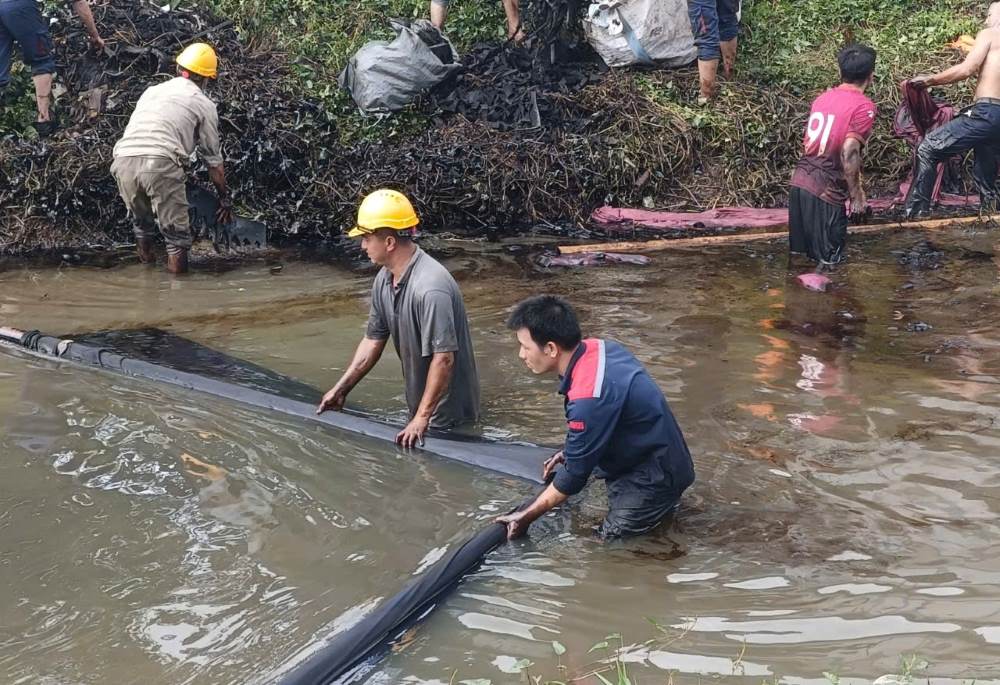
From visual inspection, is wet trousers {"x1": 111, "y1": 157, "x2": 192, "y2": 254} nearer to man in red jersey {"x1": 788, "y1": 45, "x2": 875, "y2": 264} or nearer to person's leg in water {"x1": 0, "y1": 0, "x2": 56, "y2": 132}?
person's leg in water {"x1": 0, "y1": 0, "x2": 56, "y2": 132}

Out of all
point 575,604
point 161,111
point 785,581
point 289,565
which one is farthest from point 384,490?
point 161,111

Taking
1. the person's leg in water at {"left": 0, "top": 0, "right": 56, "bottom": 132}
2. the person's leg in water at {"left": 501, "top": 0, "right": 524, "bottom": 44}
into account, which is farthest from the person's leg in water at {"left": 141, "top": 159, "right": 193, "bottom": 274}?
the person's leg in water at {"left": 501, "top": 0, "right": 524, "bottom": 44}

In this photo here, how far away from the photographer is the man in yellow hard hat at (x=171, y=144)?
7781 mm

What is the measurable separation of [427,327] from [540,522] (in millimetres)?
1045

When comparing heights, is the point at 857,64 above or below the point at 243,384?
above

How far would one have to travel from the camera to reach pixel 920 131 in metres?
8.73

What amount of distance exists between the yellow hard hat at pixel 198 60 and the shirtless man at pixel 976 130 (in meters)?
5.69

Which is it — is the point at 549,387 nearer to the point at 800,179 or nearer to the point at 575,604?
the point at 575,604

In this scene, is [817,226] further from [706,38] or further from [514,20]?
[514,20]

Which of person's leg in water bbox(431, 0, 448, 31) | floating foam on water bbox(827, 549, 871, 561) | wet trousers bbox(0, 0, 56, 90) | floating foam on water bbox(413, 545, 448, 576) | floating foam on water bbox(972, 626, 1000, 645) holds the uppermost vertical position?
person's leg in water bbox(431, 0, 448, 31)

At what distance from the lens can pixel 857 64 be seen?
7105mm

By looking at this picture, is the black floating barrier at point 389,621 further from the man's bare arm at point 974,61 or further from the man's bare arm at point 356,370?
the man's bare arm at point 974,61

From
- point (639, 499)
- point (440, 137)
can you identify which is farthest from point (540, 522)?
point (440, 137)

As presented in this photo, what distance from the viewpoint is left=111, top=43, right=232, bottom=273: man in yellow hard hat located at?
7781mm
